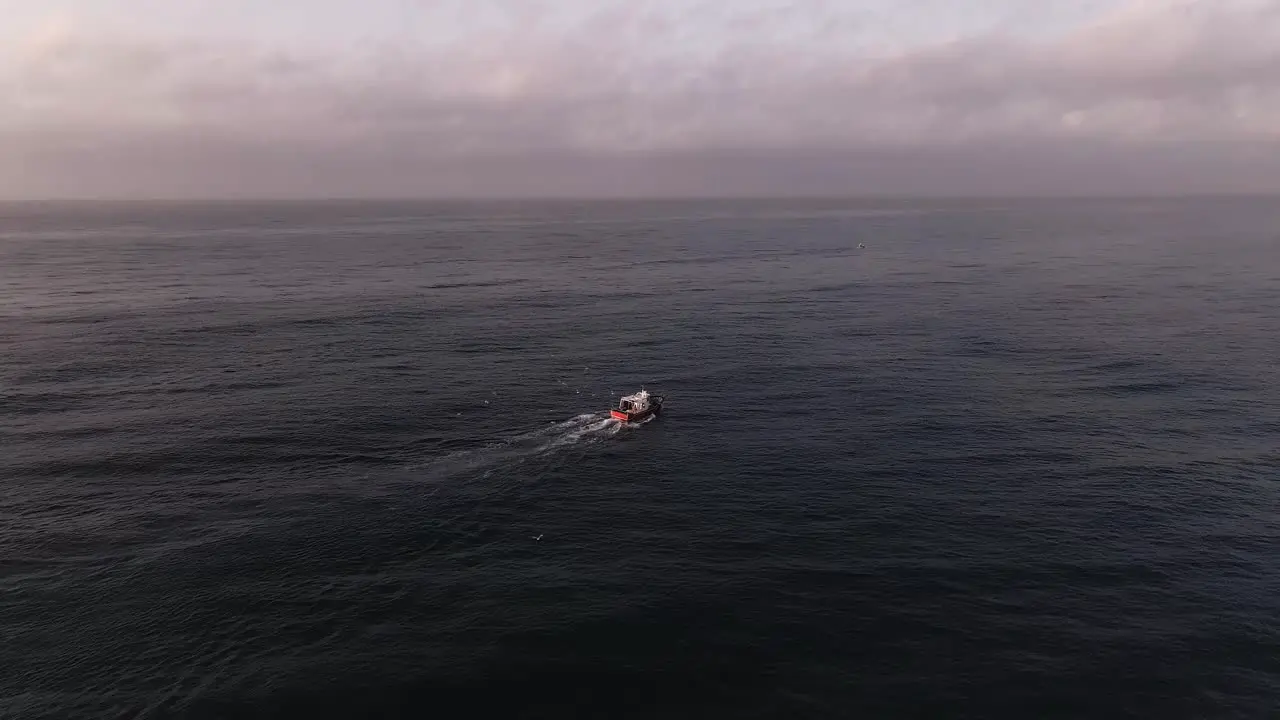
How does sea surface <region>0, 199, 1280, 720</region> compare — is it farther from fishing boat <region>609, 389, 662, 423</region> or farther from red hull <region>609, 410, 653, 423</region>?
fishing boat <region>609, 389, 662, 423</region>

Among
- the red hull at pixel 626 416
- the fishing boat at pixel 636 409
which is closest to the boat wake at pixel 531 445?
the red hull at pixel 626 416

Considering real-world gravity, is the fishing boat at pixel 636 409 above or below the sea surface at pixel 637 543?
above

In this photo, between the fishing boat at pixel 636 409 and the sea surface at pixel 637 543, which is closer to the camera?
the sea surface at pixel 637 543

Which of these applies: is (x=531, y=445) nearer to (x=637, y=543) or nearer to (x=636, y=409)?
(x=636, y=409)

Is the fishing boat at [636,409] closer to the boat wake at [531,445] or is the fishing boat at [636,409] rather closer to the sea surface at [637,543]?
the boat wake at [531,445]

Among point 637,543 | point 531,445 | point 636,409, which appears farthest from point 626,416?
point 637,543

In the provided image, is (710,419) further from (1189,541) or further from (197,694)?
(197,694)

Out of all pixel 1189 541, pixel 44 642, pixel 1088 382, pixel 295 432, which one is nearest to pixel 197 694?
pixel 44 642

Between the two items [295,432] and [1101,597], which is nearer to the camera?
[1101,597]

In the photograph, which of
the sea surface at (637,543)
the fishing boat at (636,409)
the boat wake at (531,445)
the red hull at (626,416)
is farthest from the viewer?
the fishing boat at (636,409)
